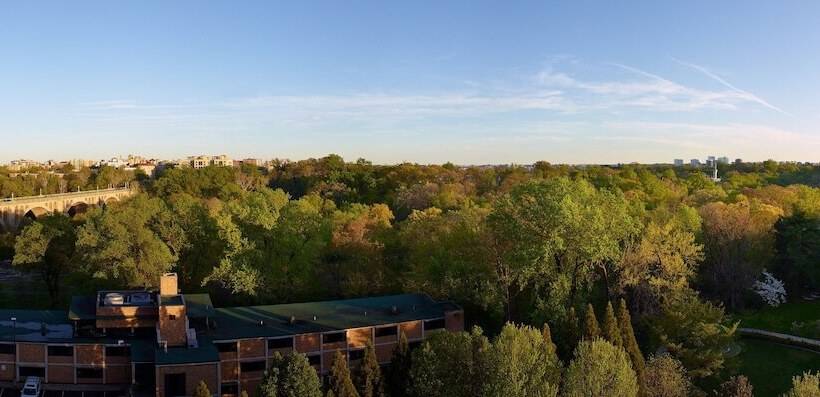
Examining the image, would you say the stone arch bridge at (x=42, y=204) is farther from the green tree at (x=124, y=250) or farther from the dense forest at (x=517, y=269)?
the dense forest at (x=517, y=269)

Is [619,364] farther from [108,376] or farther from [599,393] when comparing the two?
[108,376]

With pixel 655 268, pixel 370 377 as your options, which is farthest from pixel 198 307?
pixel 655 268

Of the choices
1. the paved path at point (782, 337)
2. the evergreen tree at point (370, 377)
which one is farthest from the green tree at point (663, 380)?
the paved path at point (782, 337)

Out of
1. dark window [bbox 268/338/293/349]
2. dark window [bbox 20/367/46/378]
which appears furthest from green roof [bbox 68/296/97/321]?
dark window [bbox 268/338/293/349]

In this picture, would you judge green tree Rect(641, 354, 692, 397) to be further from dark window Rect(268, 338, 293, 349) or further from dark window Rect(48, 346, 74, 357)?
dark window Rect(48, 346, 74, 357)

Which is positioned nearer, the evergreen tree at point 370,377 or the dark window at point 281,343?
the evergreen tree at point 370,377

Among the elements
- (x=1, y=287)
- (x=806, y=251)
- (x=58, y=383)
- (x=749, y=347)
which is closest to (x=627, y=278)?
(x=749, y=347)
